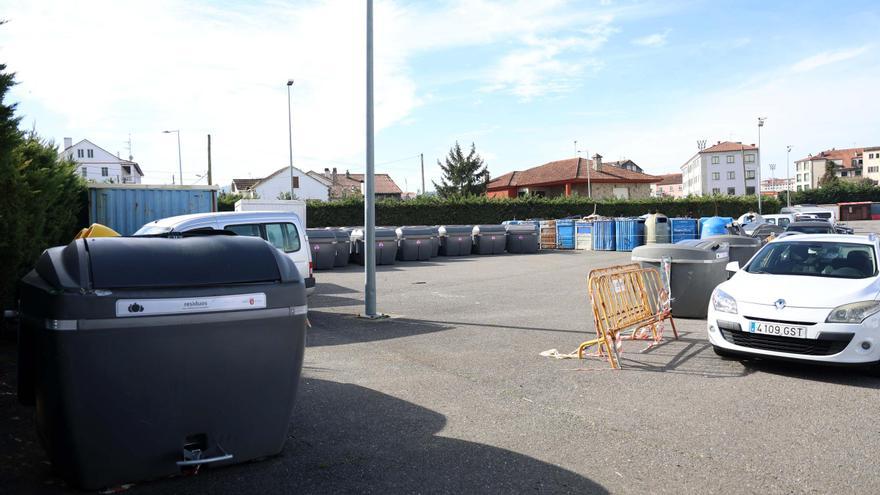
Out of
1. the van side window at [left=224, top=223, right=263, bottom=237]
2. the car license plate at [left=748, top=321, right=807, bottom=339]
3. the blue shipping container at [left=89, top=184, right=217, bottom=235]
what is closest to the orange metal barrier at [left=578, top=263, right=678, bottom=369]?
the car license plate at [left=748, top=321, right=807, bottom=339]

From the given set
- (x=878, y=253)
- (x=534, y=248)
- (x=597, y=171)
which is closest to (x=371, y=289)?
(x=878, y=253)

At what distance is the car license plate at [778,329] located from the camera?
6695mm

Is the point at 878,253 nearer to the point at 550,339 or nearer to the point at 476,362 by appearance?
the point at 550,339

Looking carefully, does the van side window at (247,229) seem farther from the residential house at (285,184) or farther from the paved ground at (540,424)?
the residential house at (285,184)

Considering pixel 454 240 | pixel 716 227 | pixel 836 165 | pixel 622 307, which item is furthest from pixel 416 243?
pixel 836 165

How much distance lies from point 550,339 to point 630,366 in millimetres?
1820

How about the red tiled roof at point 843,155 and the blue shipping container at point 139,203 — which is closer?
the blue shipping container at point 139,203

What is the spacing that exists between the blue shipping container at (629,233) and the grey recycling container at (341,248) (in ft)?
47.6

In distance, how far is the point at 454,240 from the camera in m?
28.1

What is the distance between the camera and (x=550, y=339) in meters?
9.18

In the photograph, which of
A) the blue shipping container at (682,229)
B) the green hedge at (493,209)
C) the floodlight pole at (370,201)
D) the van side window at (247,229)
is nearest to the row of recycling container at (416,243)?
the blue shipping container at (682,229)

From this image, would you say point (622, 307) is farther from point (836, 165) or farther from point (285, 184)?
point (836, 165)

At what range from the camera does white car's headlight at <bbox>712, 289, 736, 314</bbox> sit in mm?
7305

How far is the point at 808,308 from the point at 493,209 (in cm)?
3909
